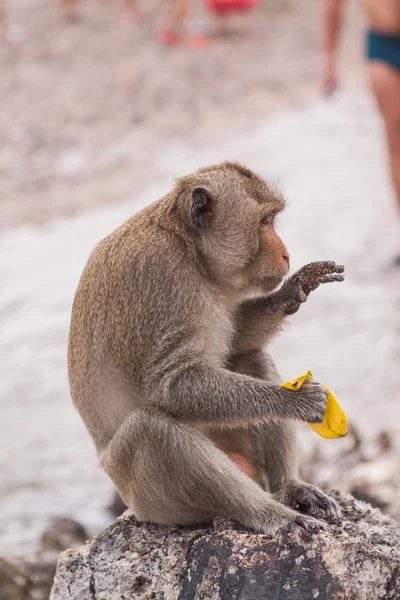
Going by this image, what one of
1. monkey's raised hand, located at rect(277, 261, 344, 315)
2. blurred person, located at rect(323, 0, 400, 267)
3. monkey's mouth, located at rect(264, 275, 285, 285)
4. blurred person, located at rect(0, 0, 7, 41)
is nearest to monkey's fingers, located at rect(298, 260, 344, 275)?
monkey's raised hand, located at rect(277, 261, 344, 315)

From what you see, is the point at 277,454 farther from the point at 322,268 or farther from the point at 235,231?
the point at 235,231

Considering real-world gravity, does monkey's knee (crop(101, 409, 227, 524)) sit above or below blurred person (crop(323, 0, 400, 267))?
below

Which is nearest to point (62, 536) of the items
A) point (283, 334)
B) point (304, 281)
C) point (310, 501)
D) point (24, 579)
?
point (24, 579)

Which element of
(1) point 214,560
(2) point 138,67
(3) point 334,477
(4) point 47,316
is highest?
(2) point 138,67

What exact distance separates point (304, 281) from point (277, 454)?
0.72m

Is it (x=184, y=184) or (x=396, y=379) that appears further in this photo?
(x=396, y=379)

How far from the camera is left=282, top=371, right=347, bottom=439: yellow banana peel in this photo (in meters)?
3.69

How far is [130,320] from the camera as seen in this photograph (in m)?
3.75

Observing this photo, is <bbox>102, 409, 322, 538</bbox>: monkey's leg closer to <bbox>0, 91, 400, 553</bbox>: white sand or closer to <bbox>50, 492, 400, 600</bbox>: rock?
<bbox>50, 492, 400, 600</bbox>: rock

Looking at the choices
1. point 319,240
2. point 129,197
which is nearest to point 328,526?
point 319,240

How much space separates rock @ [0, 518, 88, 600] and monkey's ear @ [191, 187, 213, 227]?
7.58ft

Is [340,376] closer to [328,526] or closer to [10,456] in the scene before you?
[10,456]

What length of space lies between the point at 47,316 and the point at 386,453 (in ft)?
13.2

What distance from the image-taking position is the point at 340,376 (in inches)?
339
